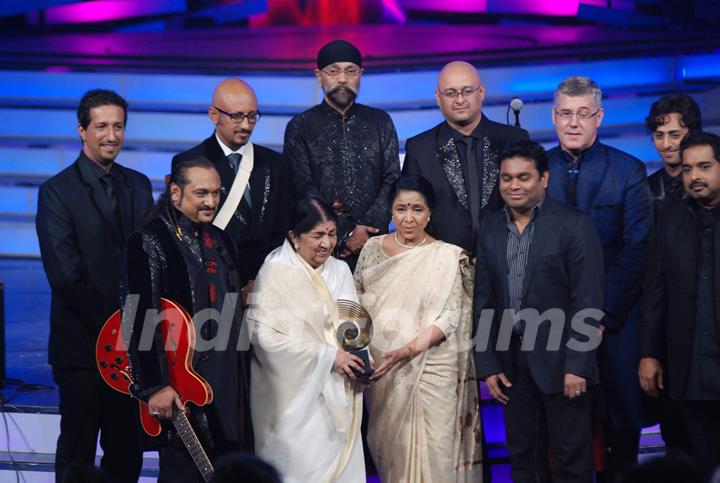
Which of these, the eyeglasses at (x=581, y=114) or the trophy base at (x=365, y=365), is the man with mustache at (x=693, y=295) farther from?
the trophy base at (x=365, y=365)

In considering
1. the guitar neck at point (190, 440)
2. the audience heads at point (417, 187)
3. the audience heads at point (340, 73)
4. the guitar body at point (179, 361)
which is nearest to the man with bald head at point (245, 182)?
the audience heads at point (340, 73)

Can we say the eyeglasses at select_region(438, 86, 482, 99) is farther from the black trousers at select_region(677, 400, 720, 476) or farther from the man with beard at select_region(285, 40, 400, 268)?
the black trousers at select_region(677, 400, 720, 476)

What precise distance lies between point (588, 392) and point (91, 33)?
25.3ft


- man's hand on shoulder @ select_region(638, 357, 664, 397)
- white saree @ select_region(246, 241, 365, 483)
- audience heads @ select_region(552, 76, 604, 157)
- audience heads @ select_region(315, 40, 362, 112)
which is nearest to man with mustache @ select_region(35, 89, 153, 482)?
white saree @ select_region(246, 241, 365, 483)

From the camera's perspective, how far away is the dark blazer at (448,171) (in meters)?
4.66

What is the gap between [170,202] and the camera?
395 cm

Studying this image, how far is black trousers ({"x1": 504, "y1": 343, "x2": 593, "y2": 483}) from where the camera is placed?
4086 millimetres

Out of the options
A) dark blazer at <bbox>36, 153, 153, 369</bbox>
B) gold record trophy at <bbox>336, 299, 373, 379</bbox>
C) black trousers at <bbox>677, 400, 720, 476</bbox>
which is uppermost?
dark blazer at <bbox>36, 153, 153, 369</bbox>

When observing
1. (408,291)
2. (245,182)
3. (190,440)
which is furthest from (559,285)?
(190,440)

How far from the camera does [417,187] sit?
14.3ft

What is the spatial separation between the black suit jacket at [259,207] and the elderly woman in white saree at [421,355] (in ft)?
1.46

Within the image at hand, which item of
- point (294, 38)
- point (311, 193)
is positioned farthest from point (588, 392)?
point (294, 38)

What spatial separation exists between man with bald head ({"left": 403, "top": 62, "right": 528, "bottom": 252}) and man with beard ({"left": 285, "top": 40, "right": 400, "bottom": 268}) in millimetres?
159

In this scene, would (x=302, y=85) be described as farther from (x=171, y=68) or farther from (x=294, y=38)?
(x=294, y=38)
